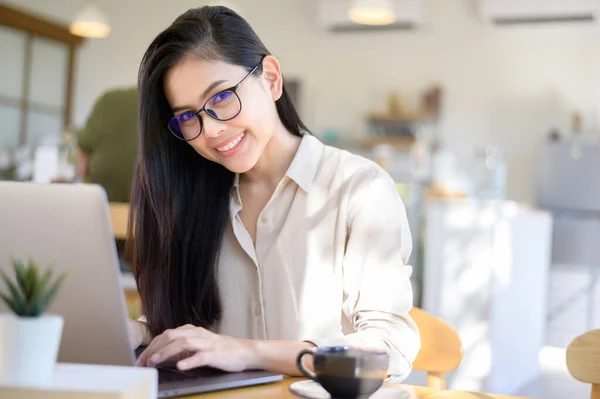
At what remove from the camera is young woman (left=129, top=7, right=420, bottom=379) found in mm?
1341

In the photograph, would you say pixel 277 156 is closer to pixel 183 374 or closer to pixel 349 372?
pixel 183 374

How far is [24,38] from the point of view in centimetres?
750

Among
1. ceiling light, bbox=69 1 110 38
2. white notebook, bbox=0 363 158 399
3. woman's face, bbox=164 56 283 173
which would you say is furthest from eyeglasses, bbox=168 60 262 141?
ceiling light, bbox=69 1 110 38

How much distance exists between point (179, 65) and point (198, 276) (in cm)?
38

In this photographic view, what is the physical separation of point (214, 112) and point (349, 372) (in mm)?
637

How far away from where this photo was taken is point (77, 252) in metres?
0.83

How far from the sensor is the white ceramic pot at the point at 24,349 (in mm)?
718

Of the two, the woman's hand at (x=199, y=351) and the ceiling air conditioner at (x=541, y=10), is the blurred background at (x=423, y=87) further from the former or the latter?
the woman's hand at (x=199, y=351)

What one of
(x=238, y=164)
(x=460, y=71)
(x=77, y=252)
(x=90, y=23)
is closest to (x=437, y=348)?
(x=238, y=164)

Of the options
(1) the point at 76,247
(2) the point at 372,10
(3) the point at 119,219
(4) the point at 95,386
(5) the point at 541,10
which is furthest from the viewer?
(5) the point at 541,10

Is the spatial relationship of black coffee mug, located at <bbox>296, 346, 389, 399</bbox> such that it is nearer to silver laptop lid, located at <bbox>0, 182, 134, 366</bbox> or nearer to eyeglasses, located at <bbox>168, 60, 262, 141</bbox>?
silver laptop lid, located at <bbox>0, 182, 134, 366</bbox>

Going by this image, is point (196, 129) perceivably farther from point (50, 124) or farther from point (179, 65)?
point (50, 124)

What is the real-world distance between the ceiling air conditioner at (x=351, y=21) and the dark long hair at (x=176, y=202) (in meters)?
5.94

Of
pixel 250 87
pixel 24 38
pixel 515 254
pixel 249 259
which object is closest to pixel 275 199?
pixel 249 259
